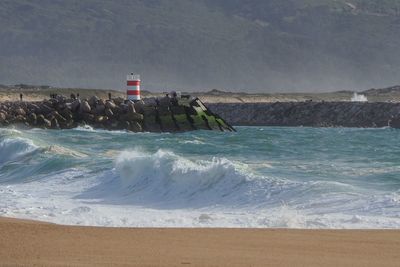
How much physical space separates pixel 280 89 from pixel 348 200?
11191 centimetres

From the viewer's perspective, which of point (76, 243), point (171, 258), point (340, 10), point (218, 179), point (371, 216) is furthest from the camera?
point (340, 10)

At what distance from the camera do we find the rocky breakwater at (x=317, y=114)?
4306 centimetres

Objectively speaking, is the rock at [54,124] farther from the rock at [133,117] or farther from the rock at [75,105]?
the rock at [133,117]

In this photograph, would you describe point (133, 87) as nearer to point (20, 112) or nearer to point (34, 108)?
point (34, 108)

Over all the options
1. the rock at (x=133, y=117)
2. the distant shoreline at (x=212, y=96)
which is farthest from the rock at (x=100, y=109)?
the distant shoreline at (x=212, y=96)

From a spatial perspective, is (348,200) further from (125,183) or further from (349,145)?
(349,145)

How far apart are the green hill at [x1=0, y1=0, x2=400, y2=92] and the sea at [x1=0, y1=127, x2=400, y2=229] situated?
102200 millimetres

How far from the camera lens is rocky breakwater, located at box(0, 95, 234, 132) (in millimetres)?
33094

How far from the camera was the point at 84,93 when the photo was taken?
194 ft

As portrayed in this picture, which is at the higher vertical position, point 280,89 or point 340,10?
point 340,10

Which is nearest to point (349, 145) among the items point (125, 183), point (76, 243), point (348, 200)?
point (125, 183)

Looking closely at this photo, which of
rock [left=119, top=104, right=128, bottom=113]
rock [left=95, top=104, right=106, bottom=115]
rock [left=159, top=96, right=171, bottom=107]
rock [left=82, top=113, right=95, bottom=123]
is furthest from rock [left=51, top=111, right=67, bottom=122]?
rock [left=159, top=96, right=171, bottom=107]

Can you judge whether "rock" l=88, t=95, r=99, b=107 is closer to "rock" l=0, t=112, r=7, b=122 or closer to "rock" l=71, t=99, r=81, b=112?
"rock" l=71, t=99, r=81, b=112

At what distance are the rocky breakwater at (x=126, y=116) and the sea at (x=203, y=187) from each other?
30.2 ft
